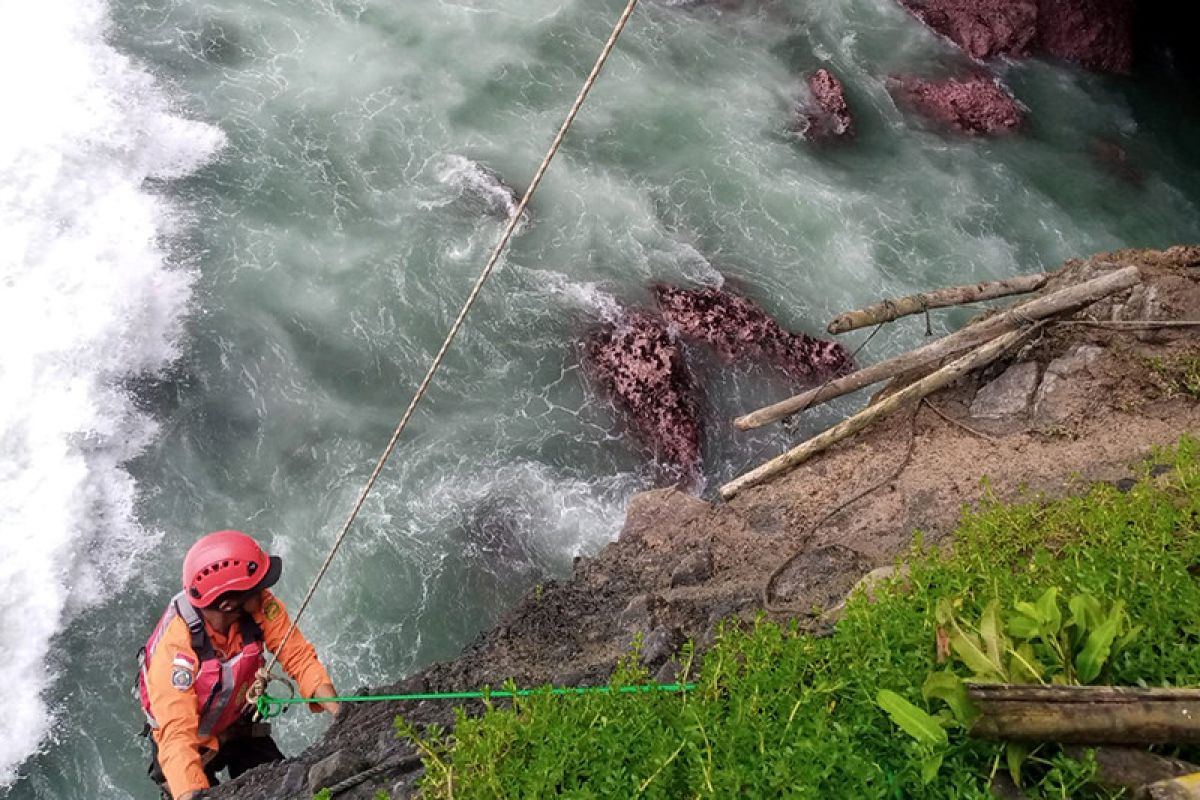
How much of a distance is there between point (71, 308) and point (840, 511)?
23.8 ft

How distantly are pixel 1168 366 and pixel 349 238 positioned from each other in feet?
25.2

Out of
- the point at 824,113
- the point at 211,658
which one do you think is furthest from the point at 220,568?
the point at 824,113

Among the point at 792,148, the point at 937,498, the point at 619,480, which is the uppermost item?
the point at 937,498

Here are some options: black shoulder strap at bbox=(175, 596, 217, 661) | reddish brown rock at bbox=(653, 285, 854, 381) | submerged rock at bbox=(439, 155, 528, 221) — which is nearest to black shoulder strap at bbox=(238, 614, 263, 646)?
black shoulder strap at bbox=(175, 596, 217, 661)

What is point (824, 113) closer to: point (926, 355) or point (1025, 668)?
point (926, 355)

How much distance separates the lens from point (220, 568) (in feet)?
15.8

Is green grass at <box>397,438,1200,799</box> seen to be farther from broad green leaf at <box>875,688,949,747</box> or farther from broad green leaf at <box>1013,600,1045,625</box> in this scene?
broad green leaf at <box>1013,600,1045,625</box>

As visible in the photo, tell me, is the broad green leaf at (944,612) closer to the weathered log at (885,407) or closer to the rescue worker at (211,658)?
the rescue worker at (211,658)

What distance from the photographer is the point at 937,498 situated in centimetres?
618

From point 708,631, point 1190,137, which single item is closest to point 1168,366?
point 708,631

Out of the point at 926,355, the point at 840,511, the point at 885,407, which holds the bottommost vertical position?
the point at 840,511

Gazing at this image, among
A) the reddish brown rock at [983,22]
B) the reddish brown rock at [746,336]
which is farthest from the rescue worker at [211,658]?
the reddish brown rock at [983,22]

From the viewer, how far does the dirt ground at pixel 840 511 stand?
5.18m

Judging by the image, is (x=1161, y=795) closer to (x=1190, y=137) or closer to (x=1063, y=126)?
(x=1063, y=126)
